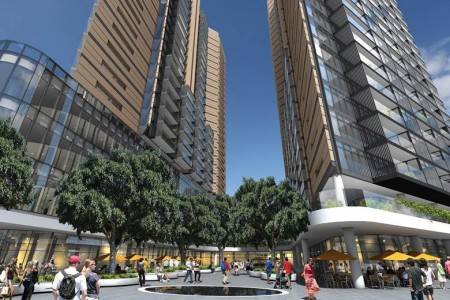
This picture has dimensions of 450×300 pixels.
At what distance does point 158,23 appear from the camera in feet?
220

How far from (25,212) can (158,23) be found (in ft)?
173

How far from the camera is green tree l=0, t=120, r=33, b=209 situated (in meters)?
16.1

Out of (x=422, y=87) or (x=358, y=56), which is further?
(x=422, y=87)

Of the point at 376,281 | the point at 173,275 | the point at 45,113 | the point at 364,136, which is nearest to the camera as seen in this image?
the point at 376,281

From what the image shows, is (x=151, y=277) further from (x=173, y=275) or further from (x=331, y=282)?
(x=331, y=282)

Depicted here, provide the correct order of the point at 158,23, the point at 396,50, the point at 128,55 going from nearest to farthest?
the point at 396,50, the point at 128,55, the point at 158,23

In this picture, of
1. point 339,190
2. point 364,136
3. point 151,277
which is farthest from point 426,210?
point 151,277

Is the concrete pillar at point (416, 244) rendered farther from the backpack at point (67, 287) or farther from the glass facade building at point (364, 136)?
the backpack at point (67, 287)

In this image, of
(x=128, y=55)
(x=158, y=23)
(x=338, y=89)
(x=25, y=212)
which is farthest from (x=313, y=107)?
(x=158, y=23)

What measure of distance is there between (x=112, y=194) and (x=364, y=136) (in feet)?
83.2

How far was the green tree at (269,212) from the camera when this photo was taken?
27.1m

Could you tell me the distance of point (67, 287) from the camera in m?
5.93

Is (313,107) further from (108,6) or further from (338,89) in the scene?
(108,6)

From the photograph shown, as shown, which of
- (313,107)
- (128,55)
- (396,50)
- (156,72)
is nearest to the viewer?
(313,107)
